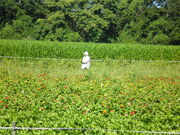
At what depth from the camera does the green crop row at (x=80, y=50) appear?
21.4 meters

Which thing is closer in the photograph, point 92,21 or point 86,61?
point 86,61

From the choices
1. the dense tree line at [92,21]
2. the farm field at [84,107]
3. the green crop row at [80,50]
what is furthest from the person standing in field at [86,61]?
the dense tree line at [92,21]

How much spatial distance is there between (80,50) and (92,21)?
12.9m

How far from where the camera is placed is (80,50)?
2253 centimetres

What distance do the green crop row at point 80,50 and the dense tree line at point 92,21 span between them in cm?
1181

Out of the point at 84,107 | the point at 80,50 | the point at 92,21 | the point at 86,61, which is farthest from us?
the point at 92,21

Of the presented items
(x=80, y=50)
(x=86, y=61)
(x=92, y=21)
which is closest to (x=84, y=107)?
(x=86, y=61)

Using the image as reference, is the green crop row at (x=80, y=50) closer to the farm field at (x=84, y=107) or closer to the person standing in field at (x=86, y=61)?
the person standing in field at (x=86, y=61)

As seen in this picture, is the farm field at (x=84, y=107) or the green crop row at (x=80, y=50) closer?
the farm field at (x=84, y=107)

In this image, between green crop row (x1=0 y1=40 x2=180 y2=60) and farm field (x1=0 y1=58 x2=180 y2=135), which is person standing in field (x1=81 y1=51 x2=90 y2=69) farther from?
green crop row (x1=0 y1=40 x2=180 y2=60)

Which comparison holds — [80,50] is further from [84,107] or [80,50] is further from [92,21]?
[84,107]

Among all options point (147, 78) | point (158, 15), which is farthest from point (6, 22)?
point (147, 78)

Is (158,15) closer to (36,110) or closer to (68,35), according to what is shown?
(68,35)

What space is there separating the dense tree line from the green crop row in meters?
11.8
